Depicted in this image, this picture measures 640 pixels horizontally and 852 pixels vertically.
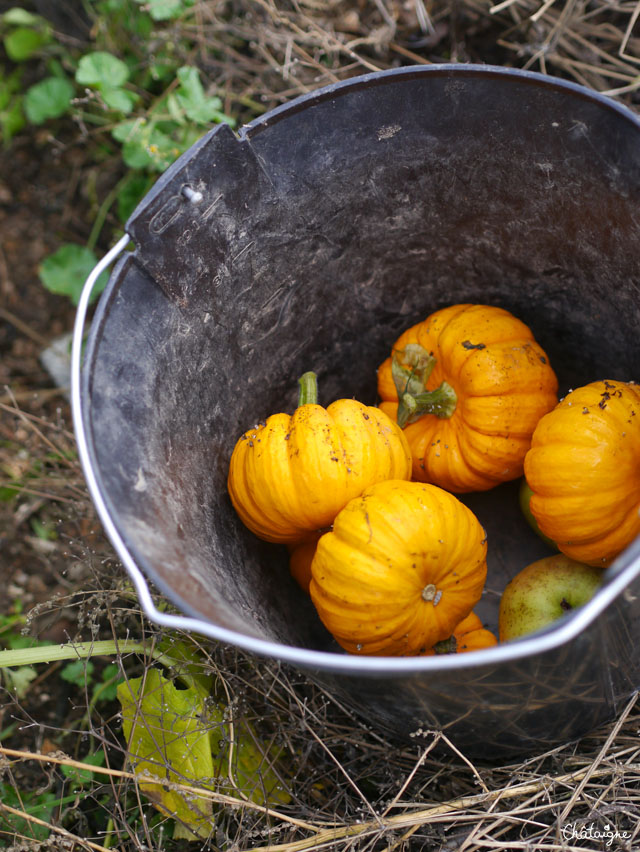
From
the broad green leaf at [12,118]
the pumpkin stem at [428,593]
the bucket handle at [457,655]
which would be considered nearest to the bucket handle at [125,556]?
the bucket handle at [457,655]

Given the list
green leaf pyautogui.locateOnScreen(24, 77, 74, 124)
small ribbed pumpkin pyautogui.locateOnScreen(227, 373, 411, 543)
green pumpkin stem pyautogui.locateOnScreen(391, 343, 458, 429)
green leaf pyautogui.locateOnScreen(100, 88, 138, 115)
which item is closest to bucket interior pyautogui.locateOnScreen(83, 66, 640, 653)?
small ribbed pumpkin pyautogui.locateOnScreen(227, 373, 411, 543)

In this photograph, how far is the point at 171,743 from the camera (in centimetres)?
163

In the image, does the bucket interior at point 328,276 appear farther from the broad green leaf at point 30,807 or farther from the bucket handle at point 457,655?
the broad green leaf at point 30,807

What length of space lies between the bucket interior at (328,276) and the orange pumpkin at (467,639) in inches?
11.3

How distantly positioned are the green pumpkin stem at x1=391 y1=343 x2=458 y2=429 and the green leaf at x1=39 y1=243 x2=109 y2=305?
3.92ft

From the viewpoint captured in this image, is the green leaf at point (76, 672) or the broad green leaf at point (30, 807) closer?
the broad green leaf at point (30, 807)

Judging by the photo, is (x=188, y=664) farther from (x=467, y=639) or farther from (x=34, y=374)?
(x=34, y=374)

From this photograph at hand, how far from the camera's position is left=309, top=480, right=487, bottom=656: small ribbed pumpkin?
1.35 metres

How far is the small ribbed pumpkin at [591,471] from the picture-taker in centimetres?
143

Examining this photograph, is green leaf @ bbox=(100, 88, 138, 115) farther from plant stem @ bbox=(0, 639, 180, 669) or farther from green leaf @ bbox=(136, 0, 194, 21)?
plant stem @ bbox=(0, 639, 180, 669)

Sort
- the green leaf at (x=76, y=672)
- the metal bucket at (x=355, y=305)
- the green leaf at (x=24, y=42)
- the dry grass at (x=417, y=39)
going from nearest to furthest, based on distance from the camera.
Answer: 1. the metal bucket at (x=355, y=305)
2. the green leaf at (x=76, y=672)
3. the dry grass at (x=417, y=39)
4. the green leaf at (x=24, y=42)

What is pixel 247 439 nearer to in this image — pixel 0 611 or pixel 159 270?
pixel 159 270

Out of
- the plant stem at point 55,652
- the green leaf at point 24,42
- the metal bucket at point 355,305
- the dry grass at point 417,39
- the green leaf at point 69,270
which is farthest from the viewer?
the green leaf at point 24,42

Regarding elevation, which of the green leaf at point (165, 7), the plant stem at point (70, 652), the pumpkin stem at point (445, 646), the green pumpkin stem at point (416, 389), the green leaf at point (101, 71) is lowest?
the pumpkin stem at point (445, 646)
